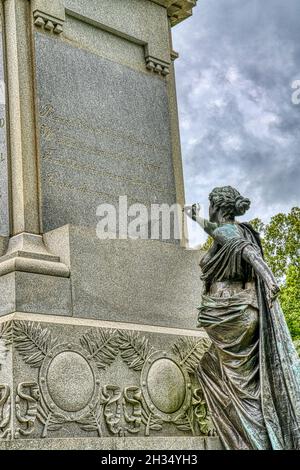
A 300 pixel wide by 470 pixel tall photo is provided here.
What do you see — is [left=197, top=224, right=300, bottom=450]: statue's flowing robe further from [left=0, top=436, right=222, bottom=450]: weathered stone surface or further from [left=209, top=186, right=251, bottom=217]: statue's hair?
[left=209, top=186, right=251, bottom=217]: statue's hair

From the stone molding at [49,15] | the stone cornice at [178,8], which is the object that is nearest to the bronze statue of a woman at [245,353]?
the stone molding at [49,15]

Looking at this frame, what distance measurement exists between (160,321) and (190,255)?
3.26 feet

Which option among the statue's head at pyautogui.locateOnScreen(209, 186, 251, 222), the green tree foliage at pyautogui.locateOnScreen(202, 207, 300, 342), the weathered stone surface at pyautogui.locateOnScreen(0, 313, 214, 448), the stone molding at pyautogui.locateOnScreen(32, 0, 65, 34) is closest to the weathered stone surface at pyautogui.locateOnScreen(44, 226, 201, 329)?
the weathered stone surface at pyautogui.locateOnScreen(0, 313, 214, 448)

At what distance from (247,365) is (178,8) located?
5.50 m

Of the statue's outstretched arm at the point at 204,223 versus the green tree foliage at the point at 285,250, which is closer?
the statue's outstretched arm at the point at 204,223

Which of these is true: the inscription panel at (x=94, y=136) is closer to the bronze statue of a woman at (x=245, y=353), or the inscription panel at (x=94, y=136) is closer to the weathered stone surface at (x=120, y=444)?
the bronze statue of a woman at (x=245, y=353)

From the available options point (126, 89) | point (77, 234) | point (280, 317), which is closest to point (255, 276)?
point (280, 317)

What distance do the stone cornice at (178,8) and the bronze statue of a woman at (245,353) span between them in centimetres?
395

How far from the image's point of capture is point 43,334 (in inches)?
294

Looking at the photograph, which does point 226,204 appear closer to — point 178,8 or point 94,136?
point 94,136

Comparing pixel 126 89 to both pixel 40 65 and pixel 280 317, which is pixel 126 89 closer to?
pixel 40 65

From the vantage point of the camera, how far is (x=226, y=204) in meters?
8.56

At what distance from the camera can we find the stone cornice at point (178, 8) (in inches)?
432

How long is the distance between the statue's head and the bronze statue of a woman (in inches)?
7.8
